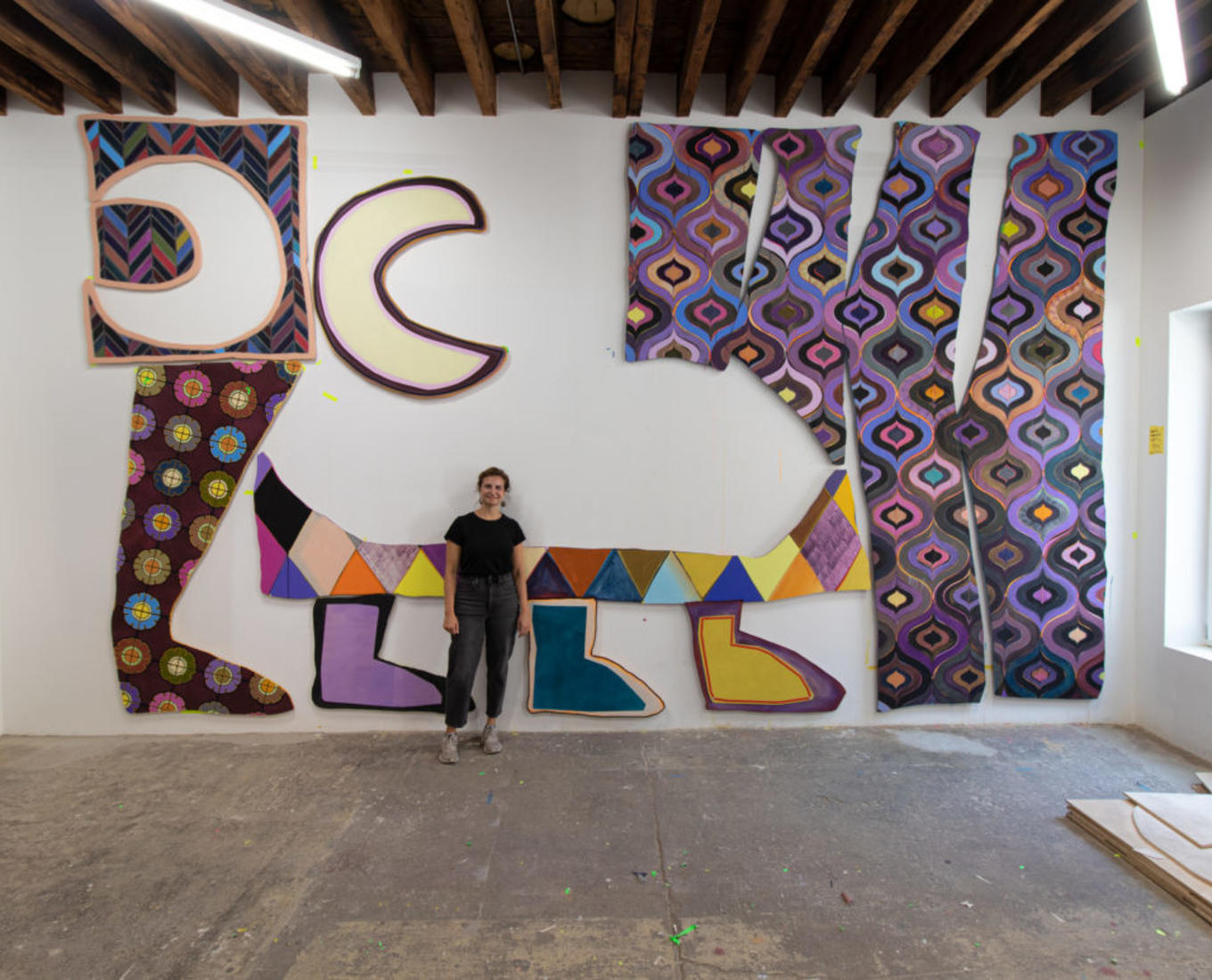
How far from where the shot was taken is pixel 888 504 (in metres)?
3.21

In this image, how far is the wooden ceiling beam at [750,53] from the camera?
252 cm

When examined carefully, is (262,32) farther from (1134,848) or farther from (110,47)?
(1134,848)

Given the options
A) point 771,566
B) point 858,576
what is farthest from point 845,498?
point 771,566

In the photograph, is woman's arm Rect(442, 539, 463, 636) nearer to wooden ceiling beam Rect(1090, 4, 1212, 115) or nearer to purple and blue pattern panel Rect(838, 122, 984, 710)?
purple and blue pattern panel Rect(838, 122, 984, 710)

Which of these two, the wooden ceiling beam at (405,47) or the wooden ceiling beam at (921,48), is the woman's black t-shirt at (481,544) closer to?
the wooden ceiling beam at (405,47)

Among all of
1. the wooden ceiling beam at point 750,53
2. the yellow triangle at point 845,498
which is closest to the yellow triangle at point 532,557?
the yellow triangle at point 845,498

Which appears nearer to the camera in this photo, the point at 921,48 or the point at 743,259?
the point at 921,48

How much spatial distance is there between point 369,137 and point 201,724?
3.23 meters

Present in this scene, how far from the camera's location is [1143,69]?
2898 mm

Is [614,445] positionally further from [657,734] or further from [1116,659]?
[1116,659]

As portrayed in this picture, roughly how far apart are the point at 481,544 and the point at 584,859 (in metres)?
1.41

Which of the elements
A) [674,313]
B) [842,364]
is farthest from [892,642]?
[674,313]

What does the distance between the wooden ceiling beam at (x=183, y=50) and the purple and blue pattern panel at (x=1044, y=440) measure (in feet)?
13.5

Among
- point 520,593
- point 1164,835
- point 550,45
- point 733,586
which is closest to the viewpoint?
point 1164,835
